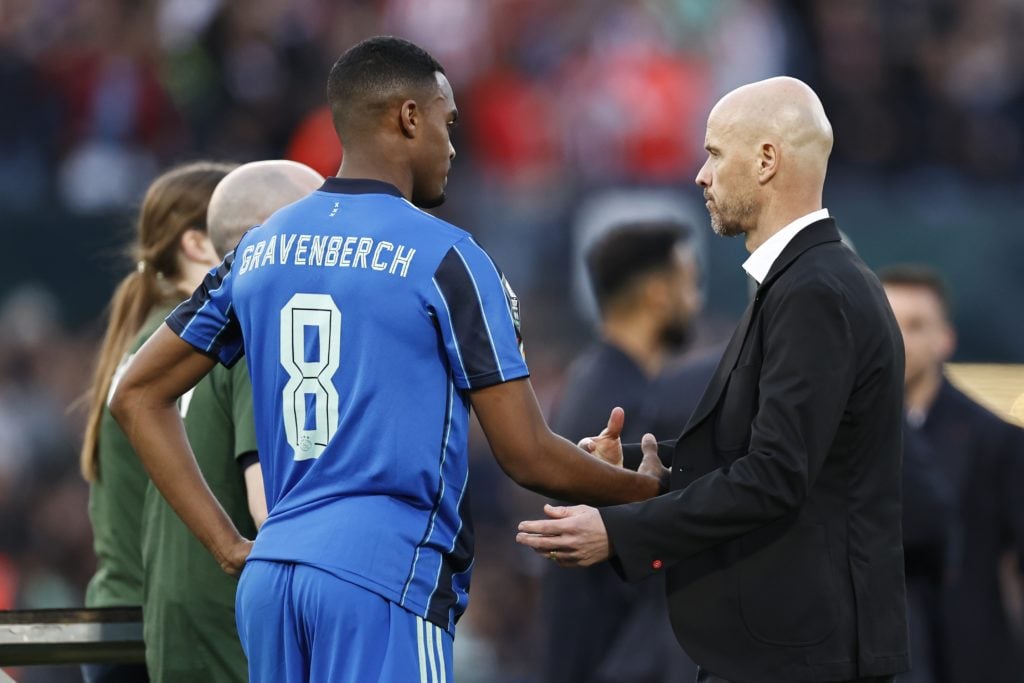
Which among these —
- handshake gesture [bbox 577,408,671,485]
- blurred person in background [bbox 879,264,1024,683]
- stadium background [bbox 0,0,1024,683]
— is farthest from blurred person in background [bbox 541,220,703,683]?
stadium background [bbox 0,0,1024,683]

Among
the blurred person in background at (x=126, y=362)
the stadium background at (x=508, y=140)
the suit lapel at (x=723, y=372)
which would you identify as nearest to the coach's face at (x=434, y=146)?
the suit lapel at (x=723, y=372)

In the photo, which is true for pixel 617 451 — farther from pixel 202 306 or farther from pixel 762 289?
pixel 202 306

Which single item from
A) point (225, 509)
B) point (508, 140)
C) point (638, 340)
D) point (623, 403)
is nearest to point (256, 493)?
point (225, 509)

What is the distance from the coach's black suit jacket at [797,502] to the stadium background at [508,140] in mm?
5943

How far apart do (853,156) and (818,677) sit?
7854mm

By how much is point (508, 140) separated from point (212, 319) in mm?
7667

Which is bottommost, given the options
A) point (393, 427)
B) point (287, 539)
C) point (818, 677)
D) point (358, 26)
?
point (818, 677)

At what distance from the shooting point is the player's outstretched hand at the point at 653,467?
3.87 m

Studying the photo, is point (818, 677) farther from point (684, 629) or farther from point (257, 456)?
point (257, 456)

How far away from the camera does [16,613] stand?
4.08 meters

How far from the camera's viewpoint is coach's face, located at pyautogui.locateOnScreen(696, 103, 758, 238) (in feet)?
12.0

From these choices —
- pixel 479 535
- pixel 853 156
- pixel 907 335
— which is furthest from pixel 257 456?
pixel 853 156

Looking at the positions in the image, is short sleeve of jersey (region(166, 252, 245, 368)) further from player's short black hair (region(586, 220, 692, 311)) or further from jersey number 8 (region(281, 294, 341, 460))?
player's short black hair (region(586, 220, 692, 311))

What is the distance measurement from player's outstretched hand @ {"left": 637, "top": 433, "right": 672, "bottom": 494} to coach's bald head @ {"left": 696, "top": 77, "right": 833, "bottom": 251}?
22.6 inches
